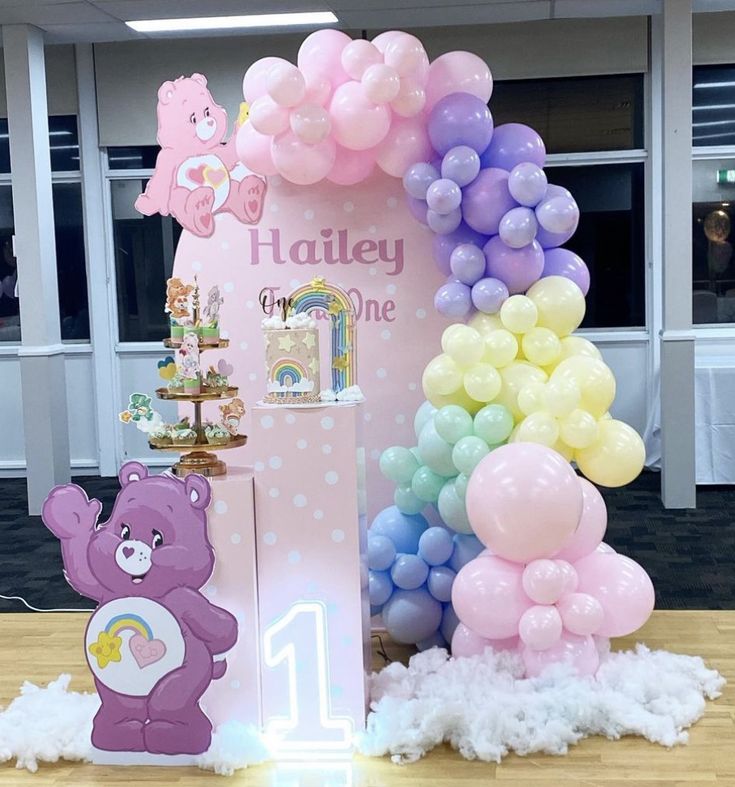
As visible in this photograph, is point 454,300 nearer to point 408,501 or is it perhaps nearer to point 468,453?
point 468,453

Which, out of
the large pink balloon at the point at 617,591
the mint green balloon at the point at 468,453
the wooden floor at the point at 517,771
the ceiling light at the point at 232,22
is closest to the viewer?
the wooden floor at the point at 517,771

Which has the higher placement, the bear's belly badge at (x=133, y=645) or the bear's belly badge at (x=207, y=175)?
the bear's belly badge at (x=207, y=175)

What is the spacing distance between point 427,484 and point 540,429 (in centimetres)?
47

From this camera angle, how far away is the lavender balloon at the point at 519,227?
331 cm

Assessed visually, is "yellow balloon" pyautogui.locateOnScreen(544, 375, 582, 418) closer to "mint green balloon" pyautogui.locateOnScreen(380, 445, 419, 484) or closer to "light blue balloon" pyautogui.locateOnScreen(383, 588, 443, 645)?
"mint green balloon" pyautogui.locateOnScreen(380, 445, 419, 484)

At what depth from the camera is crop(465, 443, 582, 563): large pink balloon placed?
117 inches

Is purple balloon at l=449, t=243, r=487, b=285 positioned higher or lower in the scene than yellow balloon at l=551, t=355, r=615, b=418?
higher

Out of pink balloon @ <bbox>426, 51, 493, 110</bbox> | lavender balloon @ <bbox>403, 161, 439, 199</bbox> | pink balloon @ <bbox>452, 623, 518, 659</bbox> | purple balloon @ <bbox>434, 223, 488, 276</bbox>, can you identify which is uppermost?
pink balloon @ <bbox>426, 51, 493, 110</bbox>

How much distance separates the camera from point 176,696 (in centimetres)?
280

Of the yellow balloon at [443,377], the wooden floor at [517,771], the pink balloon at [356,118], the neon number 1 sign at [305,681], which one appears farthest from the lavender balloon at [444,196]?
the wooden floor at [517,771]

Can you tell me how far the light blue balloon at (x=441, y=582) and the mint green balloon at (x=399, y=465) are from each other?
32 cm

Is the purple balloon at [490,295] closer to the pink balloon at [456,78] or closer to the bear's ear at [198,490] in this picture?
the pink balloon at [456,78]

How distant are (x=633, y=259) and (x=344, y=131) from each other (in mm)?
4171

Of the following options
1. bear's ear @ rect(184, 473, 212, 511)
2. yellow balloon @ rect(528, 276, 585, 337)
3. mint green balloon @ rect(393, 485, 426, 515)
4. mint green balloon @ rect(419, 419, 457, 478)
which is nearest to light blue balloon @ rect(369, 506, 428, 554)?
mint green balloon @ rect(393, 485, 426, 515)
